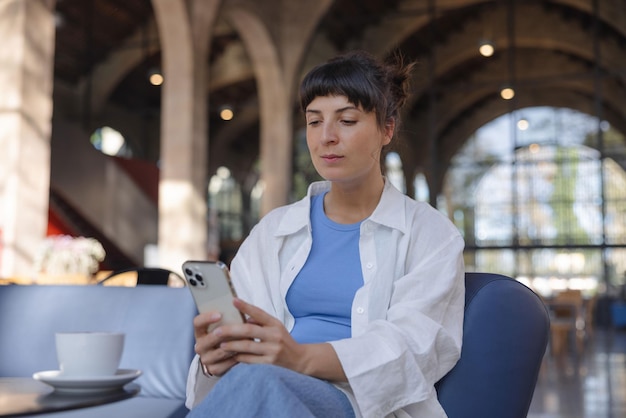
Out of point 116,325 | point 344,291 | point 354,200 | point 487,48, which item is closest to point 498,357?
point 344,291

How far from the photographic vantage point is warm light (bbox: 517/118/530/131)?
1206cm

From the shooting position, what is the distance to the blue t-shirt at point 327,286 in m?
1.59

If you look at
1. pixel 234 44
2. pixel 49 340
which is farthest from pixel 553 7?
pixel 49 340

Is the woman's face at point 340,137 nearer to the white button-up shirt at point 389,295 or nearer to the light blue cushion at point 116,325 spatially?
the white button-up shirt at point 389,295

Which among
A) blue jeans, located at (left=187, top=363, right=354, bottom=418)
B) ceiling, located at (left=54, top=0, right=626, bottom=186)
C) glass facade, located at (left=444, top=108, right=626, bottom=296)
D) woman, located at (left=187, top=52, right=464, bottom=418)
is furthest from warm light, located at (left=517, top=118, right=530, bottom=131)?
blue jeans, located at (left=187, top=363, right=354, bottom=418)

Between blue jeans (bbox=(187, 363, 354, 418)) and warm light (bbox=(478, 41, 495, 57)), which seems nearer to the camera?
blue jeans (bbox=(187, 363, 354, 418))

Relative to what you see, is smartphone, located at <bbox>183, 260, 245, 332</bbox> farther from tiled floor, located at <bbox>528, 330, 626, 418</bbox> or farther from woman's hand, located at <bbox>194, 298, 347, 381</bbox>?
tiled floor, located at <bbox>528, 330, 626, 418</bbox>

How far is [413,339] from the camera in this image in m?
1.42

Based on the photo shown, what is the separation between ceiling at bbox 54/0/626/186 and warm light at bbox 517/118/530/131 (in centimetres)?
26

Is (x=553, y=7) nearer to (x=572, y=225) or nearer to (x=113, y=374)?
(x=572, y=225)

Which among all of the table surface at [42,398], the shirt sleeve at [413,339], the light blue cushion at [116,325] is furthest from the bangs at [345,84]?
the light blue cushion at [116,325]

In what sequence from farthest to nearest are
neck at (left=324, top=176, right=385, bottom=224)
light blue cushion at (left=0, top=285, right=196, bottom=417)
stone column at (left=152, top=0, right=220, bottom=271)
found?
stone column at (left=152, top=0, right=220, bottom=271) < light blue cushion at (left=0, top=285, right=196, bottom=417) < neck at (left=324, top=176, right=385, bottom=224)

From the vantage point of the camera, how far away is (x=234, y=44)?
56.0 ft

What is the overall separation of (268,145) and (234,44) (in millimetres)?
5631
